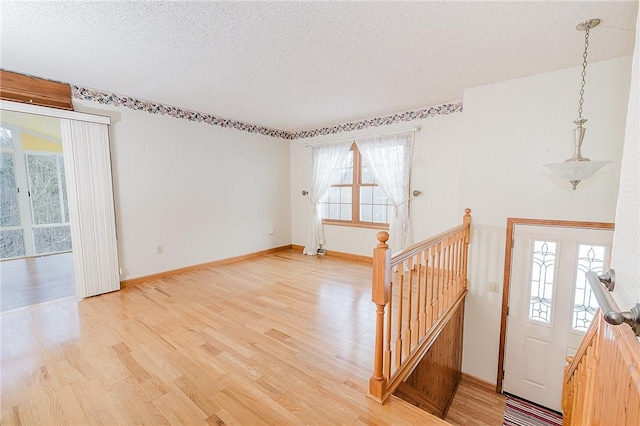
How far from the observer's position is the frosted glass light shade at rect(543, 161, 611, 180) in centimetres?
205

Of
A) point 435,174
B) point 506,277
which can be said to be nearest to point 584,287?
point 506,277

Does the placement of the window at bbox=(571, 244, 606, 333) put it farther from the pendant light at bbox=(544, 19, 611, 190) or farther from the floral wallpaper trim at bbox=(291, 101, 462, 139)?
the floral wallpaper trim at bbox=(291, 101, 462, 139)

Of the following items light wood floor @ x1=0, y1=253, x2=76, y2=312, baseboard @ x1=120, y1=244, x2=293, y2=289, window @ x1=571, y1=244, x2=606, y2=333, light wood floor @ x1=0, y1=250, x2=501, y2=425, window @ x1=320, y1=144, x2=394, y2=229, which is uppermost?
window @ x1=320, y1=144, x2=394, y2=229

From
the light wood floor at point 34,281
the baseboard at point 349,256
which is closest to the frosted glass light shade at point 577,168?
the baseboard at point 349,256

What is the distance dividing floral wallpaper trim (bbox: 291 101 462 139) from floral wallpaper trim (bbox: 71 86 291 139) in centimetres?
81

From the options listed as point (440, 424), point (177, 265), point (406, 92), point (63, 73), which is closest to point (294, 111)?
point (406, 92)

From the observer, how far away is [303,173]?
18.3 feet

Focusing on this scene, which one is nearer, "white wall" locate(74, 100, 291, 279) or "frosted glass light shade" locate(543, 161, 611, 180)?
"frosted glass light shade" locate(543, 161, 611, 180)

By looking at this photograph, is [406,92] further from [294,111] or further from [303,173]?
[303,173]

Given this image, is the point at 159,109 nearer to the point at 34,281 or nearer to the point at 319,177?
the point at 319,177

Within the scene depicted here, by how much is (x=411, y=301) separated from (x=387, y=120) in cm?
316

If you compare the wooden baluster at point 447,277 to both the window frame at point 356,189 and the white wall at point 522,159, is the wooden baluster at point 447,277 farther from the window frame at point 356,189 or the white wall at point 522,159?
the window frame at point 356,189

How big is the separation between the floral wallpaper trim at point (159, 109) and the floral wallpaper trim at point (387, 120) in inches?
31.9

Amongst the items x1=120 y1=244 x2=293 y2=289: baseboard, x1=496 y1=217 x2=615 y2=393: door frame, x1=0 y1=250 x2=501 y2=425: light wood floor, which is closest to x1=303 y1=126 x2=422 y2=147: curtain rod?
x1=496 y1=217 x2=615 y2=393: door frame
